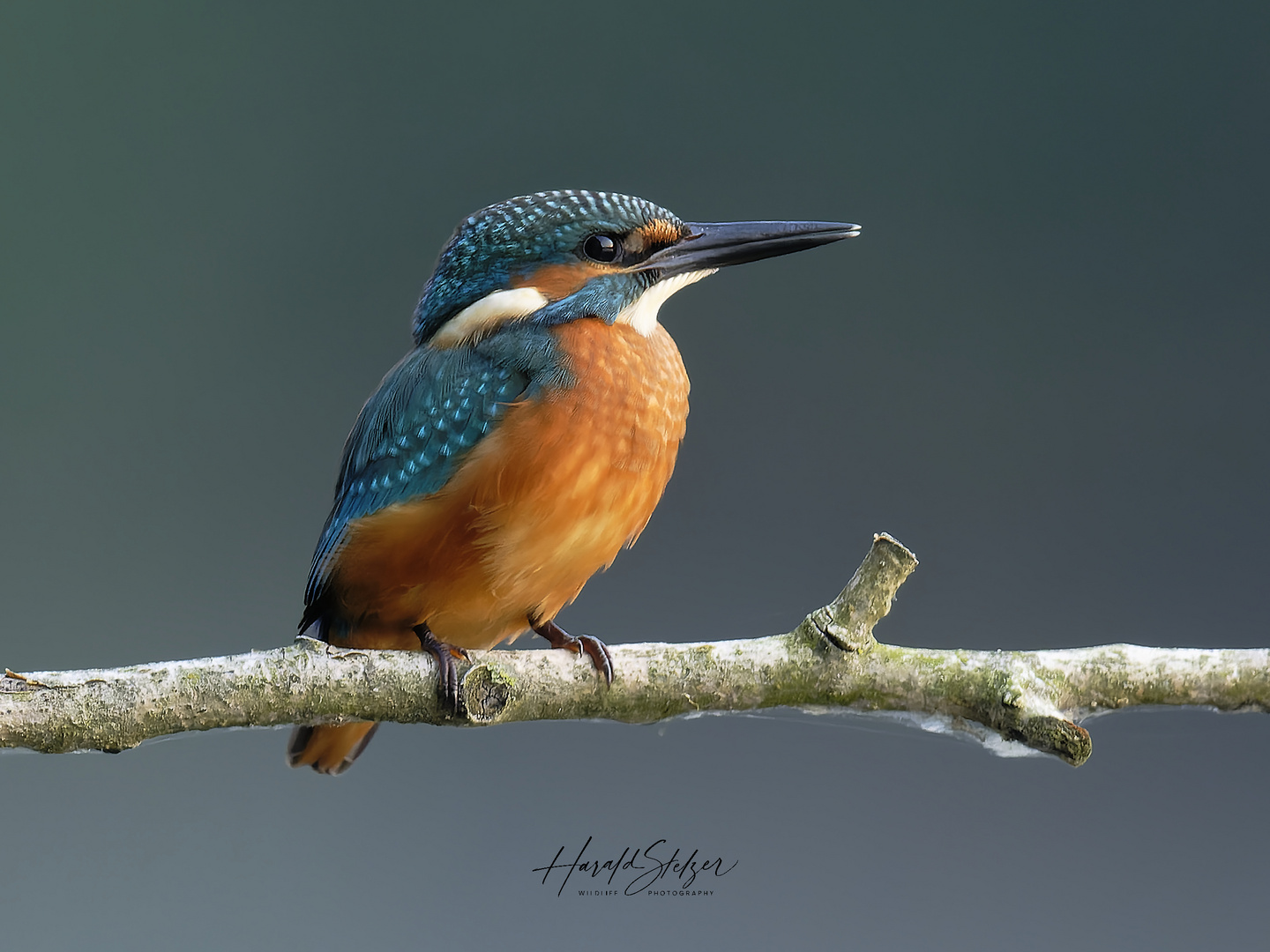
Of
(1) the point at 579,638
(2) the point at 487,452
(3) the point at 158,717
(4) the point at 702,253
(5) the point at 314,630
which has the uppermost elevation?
(4) the point at 702,253

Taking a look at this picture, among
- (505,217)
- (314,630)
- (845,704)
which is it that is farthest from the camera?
(314,630)

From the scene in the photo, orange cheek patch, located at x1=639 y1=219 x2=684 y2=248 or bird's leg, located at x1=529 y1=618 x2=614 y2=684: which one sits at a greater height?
orange cheek patch, located at x1=639 y1=219 x2=684 y2=248

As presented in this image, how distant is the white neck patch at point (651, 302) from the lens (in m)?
1.38

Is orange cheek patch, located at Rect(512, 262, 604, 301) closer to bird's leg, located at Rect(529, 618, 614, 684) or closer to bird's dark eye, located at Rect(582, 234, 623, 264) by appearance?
bird's dark eye, located at Rect(582, 234, 623, 264)

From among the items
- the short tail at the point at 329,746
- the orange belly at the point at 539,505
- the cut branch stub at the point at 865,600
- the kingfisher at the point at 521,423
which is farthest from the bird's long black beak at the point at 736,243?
the short tail at the point at 329,746

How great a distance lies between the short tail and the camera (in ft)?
4.83

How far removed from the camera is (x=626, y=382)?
131cm

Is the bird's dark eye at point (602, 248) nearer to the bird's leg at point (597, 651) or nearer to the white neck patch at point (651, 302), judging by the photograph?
the white neck patch at point (651, 302)

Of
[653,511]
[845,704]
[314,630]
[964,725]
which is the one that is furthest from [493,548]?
[964,725]

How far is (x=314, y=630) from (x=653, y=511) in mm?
505

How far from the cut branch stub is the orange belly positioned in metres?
0.29

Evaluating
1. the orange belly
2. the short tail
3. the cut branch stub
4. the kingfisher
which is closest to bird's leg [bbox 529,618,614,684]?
the kingfisher

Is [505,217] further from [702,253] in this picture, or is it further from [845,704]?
[845,704]

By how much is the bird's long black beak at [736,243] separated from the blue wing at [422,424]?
227 millimetres
